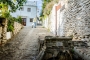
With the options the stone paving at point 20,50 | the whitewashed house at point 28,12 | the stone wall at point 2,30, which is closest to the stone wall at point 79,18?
the stone paving at point 20,50

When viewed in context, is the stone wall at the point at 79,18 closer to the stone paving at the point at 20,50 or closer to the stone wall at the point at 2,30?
the stone paving at the point at 20,50

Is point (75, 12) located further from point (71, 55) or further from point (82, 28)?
point (71, 55)

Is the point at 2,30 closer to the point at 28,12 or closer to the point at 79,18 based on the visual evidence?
the point at 79,18

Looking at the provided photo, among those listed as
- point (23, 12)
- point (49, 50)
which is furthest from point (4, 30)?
point (23, 12)

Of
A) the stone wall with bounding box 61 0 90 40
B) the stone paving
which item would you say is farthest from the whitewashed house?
the stone wall with bounding box 61 0 90 40

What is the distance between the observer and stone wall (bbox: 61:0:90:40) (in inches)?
303

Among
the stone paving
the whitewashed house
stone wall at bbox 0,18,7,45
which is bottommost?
the stone paving

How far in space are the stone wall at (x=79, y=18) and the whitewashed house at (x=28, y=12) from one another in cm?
2932

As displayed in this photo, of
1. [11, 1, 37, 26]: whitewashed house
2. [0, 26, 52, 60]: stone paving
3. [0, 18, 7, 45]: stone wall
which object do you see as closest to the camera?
[0, 26, 52, 60]: stone paving

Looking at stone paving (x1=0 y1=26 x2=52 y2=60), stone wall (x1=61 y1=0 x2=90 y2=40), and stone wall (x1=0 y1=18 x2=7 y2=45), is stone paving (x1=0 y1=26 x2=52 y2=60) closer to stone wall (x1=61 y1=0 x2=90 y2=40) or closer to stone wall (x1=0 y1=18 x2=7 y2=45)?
stone wall (x1=0 y1=18 x2=7 y2=45)

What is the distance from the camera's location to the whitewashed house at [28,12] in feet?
129

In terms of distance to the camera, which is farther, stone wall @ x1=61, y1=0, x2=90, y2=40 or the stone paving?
the stone paving

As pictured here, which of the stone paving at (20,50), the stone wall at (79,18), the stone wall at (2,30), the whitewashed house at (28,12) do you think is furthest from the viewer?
the whitewashed house at (28,12)

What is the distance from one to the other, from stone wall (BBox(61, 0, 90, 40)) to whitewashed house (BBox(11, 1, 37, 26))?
96.2ft
